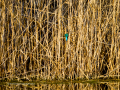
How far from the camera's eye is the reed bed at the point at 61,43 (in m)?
3.26

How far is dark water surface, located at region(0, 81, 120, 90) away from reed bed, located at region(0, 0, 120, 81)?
8cm

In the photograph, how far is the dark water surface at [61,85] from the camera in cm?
304

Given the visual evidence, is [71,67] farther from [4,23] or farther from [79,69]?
[4,23]

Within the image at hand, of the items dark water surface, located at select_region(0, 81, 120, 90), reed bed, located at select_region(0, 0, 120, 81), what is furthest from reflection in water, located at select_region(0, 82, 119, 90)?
reed bed, located at select_region(0, 0, 120, 81)

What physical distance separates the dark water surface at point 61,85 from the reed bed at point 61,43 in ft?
0.26

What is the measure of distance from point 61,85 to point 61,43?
0.54 m

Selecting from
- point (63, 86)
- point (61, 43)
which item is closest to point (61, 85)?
point (63, 86)

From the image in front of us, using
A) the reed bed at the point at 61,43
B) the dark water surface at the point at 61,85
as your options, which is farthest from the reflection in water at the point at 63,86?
the reed bed at the point at 61,43

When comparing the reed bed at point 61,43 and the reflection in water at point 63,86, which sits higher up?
the reed bed at point 61,43

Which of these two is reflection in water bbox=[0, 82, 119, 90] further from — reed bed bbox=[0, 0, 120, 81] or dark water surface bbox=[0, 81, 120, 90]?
reed bed bbox=[0, 0, 120, 81]

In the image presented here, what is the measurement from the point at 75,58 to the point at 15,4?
1049 mm

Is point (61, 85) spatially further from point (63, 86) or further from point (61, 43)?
point (61, 43)

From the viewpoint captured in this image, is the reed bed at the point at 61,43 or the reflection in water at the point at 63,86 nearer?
the reflection in water at the point at 63,86

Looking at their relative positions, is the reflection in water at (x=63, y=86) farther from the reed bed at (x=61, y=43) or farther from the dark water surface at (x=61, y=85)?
A: the reed bed at (x=61, y=43)
